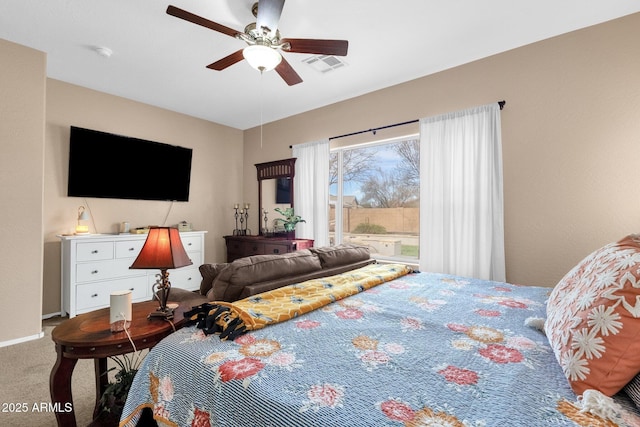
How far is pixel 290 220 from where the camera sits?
4.36 m

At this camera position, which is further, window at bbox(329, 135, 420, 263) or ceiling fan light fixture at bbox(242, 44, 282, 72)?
window at bbox(329, 135, 420, 263)

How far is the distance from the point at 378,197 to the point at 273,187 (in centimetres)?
186

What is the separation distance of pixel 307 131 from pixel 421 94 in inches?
68.0

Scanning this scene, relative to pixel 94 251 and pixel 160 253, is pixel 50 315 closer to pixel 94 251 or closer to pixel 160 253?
pixel 94 251

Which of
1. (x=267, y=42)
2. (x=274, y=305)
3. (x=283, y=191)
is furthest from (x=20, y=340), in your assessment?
(x=267, y=42)

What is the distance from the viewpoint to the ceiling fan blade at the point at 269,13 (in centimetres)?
183

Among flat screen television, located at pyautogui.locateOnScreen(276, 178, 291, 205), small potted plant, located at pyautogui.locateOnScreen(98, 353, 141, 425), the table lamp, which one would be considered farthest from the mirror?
small potted plant, located at pyautogui.locateOnScreen(98, 353, 141, 425)

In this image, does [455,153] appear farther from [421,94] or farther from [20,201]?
[20,201]

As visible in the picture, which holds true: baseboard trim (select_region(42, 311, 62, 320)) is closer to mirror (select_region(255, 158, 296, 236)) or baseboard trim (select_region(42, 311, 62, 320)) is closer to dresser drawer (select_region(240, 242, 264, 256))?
dresser drawer (select_region(240, 242, 264, 256))

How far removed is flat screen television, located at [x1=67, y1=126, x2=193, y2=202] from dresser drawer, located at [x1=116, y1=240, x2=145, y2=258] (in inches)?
27.1

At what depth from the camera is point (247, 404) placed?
0.84m

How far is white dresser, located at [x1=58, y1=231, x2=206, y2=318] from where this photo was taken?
3.22m

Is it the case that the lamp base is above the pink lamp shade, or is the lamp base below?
below

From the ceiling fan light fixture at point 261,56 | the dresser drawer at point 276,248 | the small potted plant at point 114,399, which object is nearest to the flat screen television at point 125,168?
the dresser drawer at point 276,248
